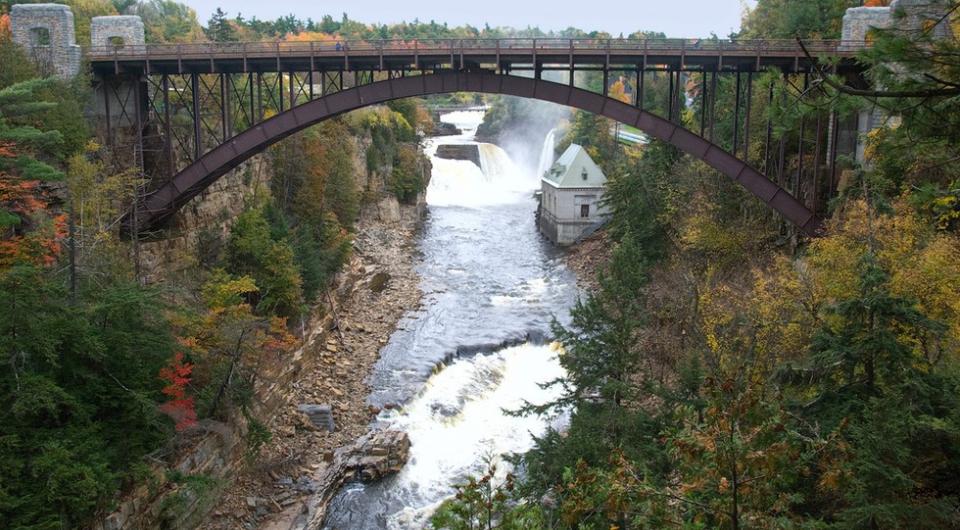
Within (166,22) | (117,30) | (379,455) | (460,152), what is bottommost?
(379,455)

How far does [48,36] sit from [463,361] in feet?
63.2

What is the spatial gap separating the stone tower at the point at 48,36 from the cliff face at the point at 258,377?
6.62m

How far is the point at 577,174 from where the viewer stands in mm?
50125

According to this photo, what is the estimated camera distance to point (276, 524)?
2159cm

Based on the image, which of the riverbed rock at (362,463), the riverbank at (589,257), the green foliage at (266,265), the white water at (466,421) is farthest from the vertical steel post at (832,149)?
the green foliage at (266,265)

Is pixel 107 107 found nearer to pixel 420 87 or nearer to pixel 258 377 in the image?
pixel 420 87

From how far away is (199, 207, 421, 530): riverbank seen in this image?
73.2 feet

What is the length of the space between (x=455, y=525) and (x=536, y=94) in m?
21.5

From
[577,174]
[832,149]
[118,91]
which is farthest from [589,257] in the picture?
[118,91]

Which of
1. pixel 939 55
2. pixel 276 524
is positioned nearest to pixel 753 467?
pixel 939 55

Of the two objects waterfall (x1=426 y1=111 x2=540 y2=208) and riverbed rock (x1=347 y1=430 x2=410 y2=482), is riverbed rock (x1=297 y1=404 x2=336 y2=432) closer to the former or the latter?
riverbed rock (x1=347 y1=430 x2=410 y2=482)

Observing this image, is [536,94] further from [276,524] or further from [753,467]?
[753,467]

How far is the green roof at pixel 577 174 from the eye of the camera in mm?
49812

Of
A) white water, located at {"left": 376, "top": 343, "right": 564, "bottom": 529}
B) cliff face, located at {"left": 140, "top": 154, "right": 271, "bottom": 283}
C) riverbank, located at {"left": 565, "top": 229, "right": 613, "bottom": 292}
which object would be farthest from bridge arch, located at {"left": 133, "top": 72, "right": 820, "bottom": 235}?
riverbank, located at {"left": 565, "top": 229, "right": 613, "bottom": 292}
